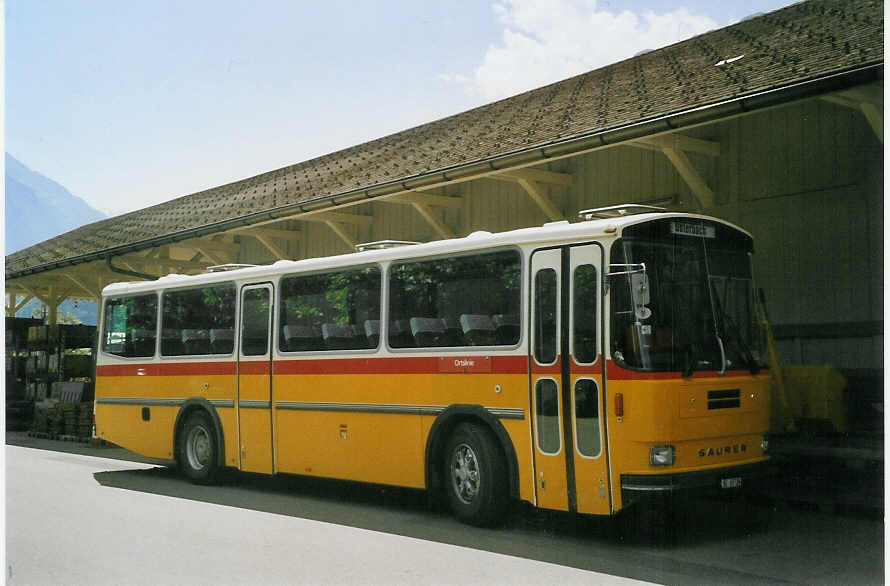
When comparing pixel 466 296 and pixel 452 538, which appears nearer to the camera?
pixel 452 538

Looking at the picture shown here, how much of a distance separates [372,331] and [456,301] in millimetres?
1366

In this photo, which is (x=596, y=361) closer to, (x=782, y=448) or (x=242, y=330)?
(x=782, y=448)

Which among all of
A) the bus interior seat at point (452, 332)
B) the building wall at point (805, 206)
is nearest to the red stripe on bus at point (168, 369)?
the bus interior seat at point (452, 332)

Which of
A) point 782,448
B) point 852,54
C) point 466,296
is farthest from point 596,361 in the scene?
point 852,54

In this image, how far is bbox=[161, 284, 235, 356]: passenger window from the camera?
13.4 meters

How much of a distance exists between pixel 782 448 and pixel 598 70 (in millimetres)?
9834

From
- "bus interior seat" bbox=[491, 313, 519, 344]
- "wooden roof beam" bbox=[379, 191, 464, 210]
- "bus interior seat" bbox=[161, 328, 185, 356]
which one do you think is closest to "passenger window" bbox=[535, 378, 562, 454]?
"bus interior seat" bbox=[491, 313, 519, 344]

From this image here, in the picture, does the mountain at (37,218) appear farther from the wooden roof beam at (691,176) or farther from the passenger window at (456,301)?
the wooden roof beam at (691,176)

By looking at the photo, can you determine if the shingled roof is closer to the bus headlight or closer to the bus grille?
the bus grille

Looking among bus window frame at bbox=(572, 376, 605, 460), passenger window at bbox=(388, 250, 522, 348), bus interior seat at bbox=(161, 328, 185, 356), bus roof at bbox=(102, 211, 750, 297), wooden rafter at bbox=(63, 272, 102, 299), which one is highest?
wooden rafter at bbox=(63, 272, 102, 299)

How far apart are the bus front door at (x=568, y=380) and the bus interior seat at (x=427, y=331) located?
126cm

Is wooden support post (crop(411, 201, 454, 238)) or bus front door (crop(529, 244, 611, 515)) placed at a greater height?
wooden support post (crop(411, 201, 454, 238))

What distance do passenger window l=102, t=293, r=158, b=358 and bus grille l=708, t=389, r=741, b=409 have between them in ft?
28.5

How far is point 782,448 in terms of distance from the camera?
410 inches
